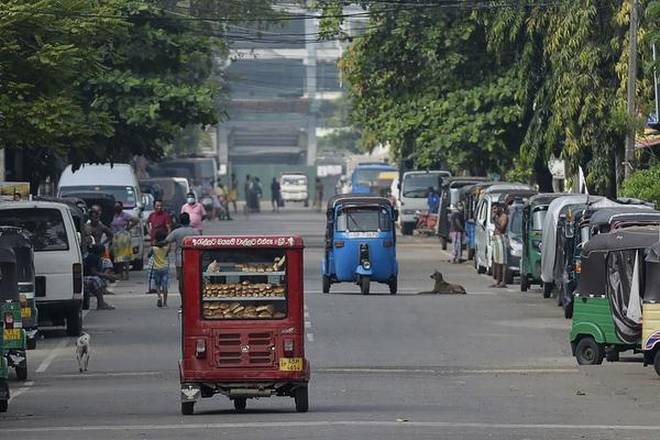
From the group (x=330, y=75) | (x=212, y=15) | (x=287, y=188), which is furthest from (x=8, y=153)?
(x=330, y=75)

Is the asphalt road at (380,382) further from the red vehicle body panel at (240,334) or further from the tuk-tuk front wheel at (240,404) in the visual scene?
the red vehicle body panel at (240,334)

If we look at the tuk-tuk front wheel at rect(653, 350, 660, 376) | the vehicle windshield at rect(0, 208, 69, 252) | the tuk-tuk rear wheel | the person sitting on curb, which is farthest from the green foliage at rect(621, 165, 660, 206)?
the tuk-tuk front wheel at rect(653, 350, 660, 376)

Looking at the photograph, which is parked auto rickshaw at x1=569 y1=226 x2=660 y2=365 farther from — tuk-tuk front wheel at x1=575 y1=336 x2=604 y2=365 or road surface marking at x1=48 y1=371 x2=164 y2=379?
road surface marking at x1=48 y1=371 x2=164 y2=379

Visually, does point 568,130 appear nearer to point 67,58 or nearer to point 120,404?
point 67,58

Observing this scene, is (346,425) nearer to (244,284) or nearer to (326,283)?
(244,284)

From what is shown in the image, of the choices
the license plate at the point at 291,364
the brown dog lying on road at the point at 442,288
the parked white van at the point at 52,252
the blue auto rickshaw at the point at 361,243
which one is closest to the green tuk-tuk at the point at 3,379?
the license plate at the point at 291,364

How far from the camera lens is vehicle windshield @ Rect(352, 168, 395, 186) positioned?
268 ft

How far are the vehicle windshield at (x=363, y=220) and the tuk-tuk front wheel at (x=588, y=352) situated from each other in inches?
453

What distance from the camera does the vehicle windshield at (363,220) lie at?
35.8 meters

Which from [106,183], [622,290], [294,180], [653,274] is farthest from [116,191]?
[294,180]

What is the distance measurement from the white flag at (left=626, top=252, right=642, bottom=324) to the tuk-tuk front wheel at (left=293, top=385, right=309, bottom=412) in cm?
590

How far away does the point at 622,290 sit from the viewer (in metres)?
23.7

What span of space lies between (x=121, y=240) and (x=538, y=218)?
387 inches

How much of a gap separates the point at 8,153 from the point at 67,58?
16152 millimetres
